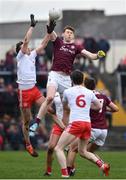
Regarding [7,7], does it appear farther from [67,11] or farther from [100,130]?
[100,130]

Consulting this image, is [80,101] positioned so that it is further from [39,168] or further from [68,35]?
[39,168]

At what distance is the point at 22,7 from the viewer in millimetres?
40812

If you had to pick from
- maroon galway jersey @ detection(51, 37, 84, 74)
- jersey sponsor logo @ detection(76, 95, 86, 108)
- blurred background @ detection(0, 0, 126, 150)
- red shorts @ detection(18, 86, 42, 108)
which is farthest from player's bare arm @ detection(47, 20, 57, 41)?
blurred background @ detection(0, 0, 126, 150)

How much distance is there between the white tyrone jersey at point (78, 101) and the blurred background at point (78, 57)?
680 inches

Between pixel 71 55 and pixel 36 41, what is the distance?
1538 cm

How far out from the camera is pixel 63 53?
25.0 m

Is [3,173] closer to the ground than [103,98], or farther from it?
closer to the ground

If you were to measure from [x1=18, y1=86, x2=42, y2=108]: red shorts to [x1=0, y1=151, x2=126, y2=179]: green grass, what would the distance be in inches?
64.6

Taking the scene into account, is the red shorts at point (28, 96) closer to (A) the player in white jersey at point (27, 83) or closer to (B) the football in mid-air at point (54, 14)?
(A) the player in white jersey at point (27, 83)

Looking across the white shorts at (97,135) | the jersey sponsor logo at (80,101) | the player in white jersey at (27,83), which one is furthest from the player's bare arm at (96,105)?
the player in white jersey at (27,83)

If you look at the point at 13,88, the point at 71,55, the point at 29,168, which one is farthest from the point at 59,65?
the point at 13,88

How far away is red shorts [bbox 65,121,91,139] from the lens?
72.2ft

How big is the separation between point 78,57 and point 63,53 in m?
15.0

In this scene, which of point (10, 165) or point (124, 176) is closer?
point (124, 176)
